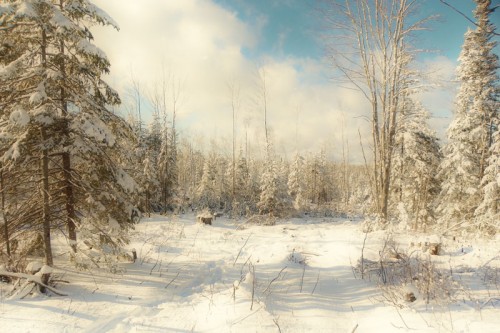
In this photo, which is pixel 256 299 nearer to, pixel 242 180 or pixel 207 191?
pixel 207 191

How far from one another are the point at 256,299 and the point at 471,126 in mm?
20193

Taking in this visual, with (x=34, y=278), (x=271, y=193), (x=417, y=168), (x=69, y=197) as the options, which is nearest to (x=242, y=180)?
(x=271, y=193)

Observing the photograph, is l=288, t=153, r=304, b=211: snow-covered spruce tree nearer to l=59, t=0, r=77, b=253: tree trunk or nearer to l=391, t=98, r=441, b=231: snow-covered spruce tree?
l=391, t=98, r=441, b=231: snow-covered spruce tree

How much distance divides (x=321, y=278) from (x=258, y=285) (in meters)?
1.55

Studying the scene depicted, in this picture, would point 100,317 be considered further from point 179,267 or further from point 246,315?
point 179,267

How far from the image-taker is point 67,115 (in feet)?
17.0

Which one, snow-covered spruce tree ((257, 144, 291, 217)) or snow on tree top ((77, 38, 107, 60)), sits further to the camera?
snow-covered spruce tree ((257, 144, 291, 217))

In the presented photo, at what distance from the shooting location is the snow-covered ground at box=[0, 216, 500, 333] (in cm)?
388

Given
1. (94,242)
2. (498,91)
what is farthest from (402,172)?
(94,242)

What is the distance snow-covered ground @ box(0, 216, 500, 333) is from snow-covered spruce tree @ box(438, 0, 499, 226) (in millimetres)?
13270

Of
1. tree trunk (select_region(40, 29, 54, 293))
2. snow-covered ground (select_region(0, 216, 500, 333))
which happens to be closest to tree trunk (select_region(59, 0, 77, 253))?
tree trunk (select_region(40, 29, 54, 293))

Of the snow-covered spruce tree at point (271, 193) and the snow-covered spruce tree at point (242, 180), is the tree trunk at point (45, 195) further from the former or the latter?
the snow-covered spruce tree at point (242, 180)

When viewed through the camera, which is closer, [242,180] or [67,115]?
[67,115]

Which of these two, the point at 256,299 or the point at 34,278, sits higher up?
the point at 34,278
